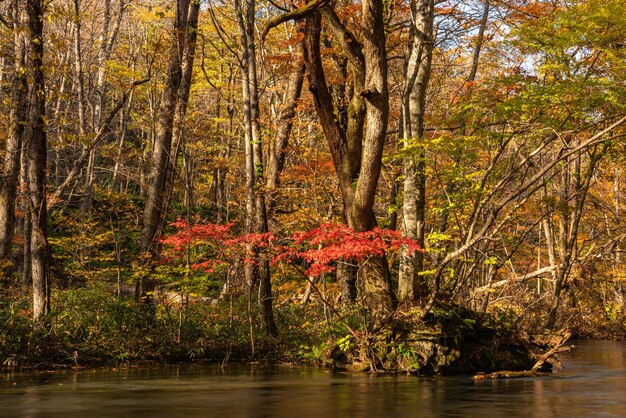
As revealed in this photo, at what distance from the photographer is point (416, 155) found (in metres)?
15.1

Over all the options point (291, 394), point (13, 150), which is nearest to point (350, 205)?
point (291, 394)

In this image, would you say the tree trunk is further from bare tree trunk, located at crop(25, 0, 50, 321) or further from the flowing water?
bare tree trunk, located at crop(25, 0, 50, 321)

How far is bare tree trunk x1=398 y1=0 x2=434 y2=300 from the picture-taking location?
15477 mm

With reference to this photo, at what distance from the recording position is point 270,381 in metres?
13.3

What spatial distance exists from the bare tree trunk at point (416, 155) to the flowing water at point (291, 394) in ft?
8.37

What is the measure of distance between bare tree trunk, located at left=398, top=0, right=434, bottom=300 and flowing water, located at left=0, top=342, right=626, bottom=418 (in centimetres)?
255

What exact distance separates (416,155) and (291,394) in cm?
616

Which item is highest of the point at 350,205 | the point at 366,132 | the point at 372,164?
the point at 366,132

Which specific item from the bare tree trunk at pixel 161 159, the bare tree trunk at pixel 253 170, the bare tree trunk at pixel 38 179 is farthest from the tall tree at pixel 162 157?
the bare tree trunk at pixel 38 179

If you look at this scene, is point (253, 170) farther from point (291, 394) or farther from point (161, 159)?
point (291, 394)

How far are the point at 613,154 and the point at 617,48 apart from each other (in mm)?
3409

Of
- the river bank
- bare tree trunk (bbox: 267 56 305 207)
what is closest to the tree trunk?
the river bank

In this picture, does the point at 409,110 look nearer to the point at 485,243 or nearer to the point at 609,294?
the point at 485,243

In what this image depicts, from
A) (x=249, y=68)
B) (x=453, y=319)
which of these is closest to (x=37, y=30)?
(x=249, y=68)
